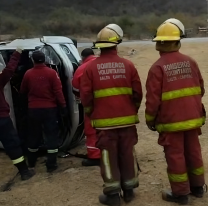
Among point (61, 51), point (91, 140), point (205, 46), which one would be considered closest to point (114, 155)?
point (91, 140)

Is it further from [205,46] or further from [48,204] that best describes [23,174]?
[205,46]

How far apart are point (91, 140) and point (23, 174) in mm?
1030

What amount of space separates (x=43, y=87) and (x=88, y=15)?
58.7 metres

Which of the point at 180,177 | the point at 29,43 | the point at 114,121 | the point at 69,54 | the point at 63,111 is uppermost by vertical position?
the point at 29,43

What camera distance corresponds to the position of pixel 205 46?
24438 millimetres

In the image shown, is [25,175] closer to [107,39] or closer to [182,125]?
[107,39]

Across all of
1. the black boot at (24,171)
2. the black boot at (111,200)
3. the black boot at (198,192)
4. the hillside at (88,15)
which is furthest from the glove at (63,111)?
the hillside at (88,15)

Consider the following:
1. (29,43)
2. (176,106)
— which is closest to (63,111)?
(29,43)

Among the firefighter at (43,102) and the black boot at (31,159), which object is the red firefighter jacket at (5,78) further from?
the black boot at (31,159)

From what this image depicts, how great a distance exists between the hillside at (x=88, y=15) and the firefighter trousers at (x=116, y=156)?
133 ft

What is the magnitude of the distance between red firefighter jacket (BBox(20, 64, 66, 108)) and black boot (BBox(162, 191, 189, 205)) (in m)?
1.85

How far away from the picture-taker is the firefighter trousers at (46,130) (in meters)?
5.68

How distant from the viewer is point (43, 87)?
18.4 feet

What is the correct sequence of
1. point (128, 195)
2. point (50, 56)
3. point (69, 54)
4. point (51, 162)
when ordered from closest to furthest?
point (128, 195), point (51, 162), point (50, 56), point (69, 54)
